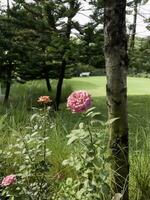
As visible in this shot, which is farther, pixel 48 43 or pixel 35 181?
pixel 48 43

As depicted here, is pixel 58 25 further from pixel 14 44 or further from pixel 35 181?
pixel 35 181

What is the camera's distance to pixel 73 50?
1134 centimetres

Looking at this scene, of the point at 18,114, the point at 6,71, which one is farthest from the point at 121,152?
the point at 6,71

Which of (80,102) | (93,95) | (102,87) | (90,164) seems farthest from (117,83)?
(102,87)

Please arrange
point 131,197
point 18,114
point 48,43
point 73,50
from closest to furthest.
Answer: point 131,197
point 18,114
point 73,50
point 48,43

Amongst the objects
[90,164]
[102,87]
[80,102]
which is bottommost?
[102,87]

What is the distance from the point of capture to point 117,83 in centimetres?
320

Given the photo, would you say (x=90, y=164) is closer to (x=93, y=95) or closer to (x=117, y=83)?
(x=117, y=83)

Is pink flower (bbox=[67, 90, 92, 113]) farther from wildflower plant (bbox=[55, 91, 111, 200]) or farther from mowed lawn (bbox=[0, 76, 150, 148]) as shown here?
mowed lawn (bbox=[0, 76, 150, 148])

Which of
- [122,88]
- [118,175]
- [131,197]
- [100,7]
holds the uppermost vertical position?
[100,7]

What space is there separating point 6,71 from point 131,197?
1116 cm

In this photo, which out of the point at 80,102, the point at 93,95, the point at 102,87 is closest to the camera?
the point at 80,102

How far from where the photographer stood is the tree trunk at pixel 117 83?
10.3ft

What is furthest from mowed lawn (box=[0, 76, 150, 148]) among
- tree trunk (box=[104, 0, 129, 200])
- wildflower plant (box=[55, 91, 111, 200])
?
wildflower plant (box=[55, 91, 111, 200])
